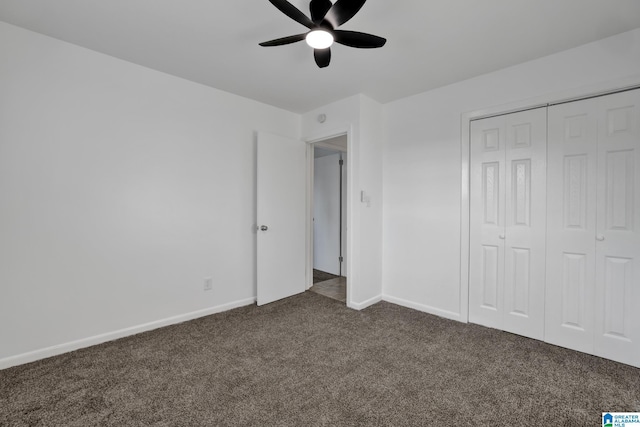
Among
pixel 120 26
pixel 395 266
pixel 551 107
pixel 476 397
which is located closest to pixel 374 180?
pixel 395 266

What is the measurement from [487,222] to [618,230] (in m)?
0.91

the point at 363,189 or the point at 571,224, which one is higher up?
the point at 363,189

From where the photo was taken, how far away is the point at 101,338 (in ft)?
8.14

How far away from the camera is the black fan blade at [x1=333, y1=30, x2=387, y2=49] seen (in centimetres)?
174

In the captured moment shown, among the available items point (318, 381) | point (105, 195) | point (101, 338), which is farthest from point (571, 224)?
point (101, 338)

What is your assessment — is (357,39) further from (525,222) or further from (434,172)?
(525,222)

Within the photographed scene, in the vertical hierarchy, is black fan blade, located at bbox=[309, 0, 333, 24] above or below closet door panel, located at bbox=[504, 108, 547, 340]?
above

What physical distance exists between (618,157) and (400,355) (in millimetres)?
2282

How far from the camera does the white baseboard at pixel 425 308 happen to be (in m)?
3.05

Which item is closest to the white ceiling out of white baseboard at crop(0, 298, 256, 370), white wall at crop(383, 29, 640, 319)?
white wall at crop(383, 29, 640, 319)

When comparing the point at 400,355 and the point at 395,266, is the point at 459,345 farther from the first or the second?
the point at 395,266

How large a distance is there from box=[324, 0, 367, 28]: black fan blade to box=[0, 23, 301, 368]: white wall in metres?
1.98

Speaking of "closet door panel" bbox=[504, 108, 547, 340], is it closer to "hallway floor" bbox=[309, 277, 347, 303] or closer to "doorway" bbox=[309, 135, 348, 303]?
"hallway floor" bbox=[309, 277, 347, 303]

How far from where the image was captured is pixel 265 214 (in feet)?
11.5
